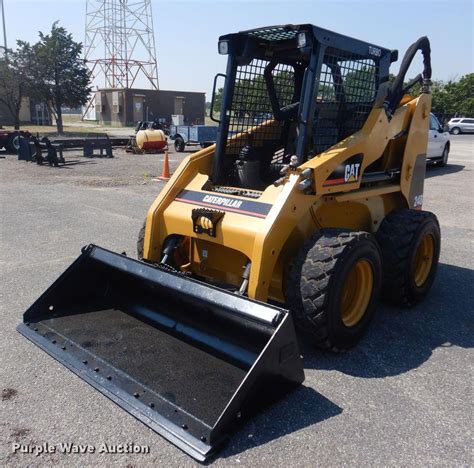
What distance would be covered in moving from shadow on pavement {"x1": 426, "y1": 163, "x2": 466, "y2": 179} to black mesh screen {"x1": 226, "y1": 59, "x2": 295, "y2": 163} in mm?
10419

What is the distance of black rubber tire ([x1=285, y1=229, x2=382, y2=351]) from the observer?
10.9ft

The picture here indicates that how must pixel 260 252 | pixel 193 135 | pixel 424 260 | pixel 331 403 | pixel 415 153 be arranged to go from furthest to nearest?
1. pixel 193 135
2. pixel 415 153
3. pixel 424 260
4. pixel 260 252
5. pixel 331 403

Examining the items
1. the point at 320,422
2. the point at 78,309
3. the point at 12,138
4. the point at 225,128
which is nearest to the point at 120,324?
the point at 78,309

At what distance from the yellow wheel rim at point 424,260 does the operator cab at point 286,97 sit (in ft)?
4.47

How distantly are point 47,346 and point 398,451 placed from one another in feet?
8.05

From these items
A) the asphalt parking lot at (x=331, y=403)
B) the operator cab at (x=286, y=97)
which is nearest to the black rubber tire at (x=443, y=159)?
the asphalt parking lot at (x=331, y=403)

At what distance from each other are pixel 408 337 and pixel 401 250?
794 mm

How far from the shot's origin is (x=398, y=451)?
2602 millimetres

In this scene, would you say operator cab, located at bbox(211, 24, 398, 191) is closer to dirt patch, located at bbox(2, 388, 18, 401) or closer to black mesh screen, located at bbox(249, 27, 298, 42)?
black mesh screen, located at bbox(249, 27, 298, 42)

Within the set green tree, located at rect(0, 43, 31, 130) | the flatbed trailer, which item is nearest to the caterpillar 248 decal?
the flatbed trailer

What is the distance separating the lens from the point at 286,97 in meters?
4.86

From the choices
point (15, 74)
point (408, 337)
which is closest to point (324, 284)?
point (408, 337)

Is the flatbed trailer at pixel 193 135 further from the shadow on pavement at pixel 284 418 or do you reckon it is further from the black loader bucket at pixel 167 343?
the shadow on pavement at pixel 284 418

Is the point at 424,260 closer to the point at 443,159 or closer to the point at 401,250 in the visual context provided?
the point at 401,250
